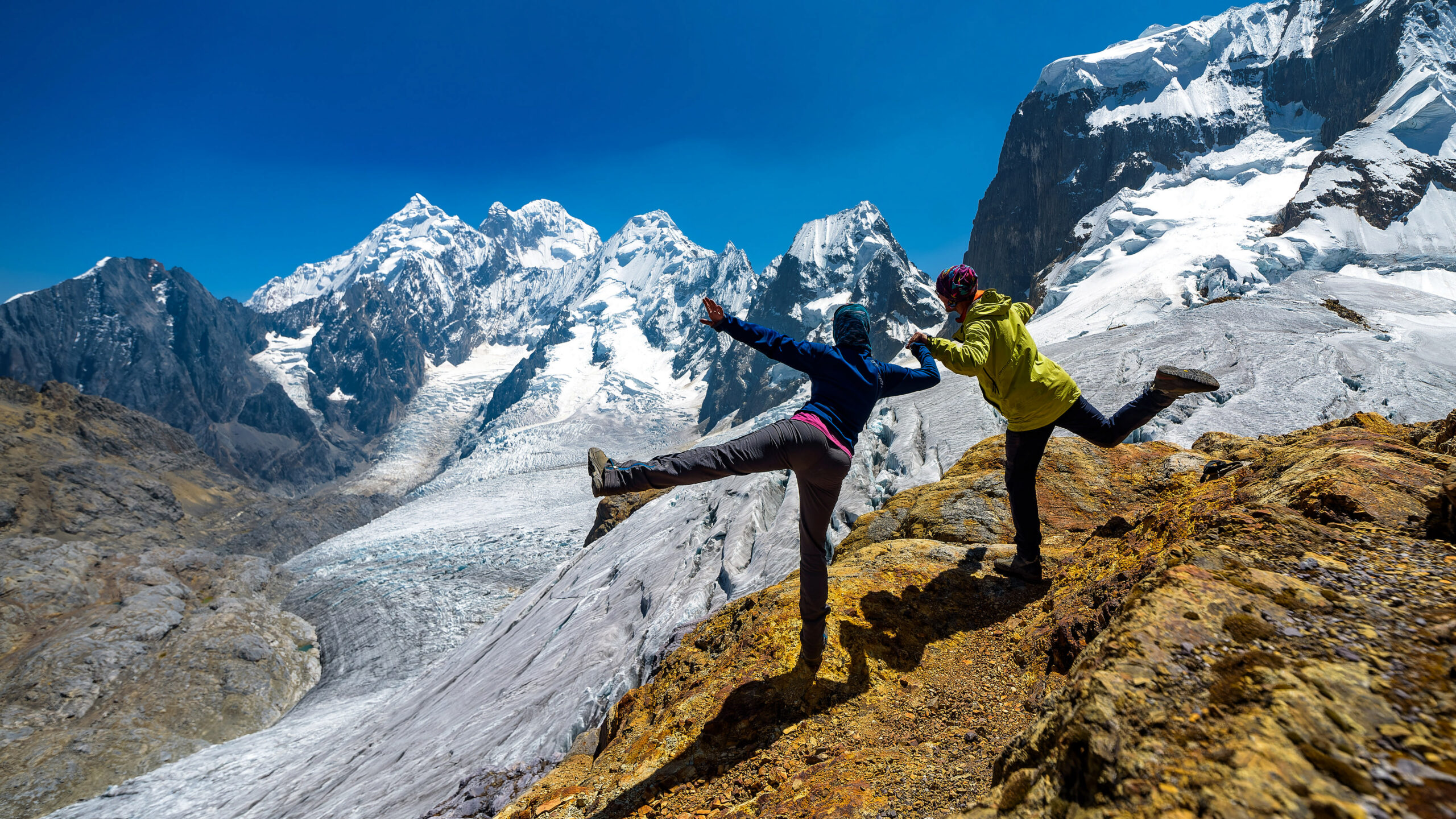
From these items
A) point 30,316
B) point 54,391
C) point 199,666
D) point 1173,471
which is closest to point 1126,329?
point 1173,471

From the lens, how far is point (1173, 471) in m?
8.18

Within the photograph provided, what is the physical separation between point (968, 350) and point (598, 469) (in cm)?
332

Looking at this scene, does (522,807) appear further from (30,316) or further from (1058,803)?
(30,316)

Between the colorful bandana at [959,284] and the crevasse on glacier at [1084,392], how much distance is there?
5201mm

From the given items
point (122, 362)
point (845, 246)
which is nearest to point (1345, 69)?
point (845, 246)

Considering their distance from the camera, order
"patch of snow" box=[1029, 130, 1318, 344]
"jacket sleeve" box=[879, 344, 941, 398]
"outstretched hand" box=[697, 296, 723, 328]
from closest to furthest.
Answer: "jacket sleeve" box=[879, 344, 941, 398] < "outstretched hand" box=[697, 296, 723, 328] < "patch of snow" box=[1029, 130, 1318, 344]

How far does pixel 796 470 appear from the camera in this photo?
14.8 feet

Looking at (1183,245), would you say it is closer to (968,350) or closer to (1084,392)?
(1084,392)

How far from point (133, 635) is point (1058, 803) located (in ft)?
172

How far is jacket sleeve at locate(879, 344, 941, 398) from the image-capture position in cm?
529

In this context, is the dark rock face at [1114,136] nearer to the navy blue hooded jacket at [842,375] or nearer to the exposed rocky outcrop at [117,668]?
the navy blue hooded jacket at [842,375]

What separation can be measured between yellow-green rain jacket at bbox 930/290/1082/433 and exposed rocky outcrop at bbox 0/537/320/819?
39820 mm

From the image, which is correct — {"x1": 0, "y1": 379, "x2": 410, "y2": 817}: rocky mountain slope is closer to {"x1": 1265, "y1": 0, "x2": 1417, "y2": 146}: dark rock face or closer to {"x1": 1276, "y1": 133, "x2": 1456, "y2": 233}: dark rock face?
{"x1": 1276, "y1": 133, "x2": 1456, "y2": 233}: dark rock face

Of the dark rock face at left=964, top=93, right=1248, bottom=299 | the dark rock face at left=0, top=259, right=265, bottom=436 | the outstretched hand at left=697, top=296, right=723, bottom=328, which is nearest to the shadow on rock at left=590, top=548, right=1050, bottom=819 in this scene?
the outstretched hand at left=697, top=296, right=723, bottom=328
